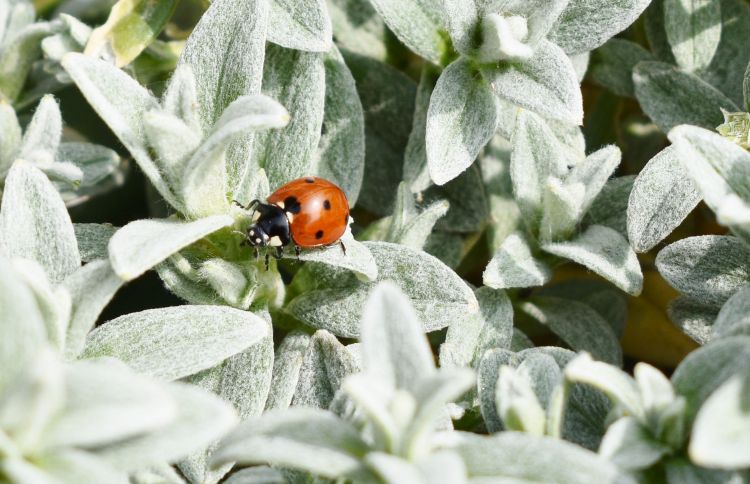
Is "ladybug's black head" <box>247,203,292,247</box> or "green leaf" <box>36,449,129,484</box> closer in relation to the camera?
"green leaf" <box>36,449,129,484</box>

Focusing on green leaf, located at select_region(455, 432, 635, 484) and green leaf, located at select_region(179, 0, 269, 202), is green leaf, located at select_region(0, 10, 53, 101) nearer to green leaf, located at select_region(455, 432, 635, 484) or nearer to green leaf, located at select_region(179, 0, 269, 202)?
green leaf, located at select_region(179, 0, 269, 202)

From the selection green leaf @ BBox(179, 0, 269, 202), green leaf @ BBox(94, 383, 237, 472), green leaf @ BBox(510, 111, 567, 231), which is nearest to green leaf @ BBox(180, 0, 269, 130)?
green leaf @ BBox(179, 0, 269, 202)

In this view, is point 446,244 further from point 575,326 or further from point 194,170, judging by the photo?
point 194,170

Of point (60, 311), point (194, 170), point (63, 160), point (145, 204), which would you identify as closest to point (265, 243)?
point (194, 170)

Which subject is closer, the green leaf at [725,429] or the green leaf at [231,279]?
the green leaf at [725,429]

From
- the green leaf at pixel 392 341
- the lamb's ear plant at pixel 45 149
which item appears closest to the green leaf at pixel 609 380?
the green leaf at pixel 392 341

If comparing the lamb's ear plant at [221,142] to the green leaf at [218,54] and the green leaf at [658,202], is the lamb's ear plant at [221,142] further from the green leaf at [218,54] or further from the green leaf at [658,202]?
the green leaf at [658,202]

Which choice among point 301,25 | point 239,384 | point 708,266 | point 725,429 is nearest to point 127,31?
point 301,25
